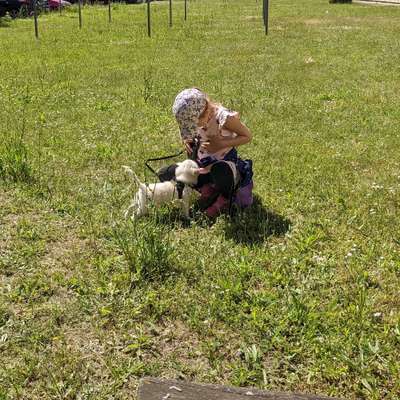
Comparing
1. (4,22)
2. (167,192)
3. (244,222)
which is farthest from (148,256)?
(4,22)

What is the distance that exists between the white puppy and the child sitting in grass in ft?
0.61

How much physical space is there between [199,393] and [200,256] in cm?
171

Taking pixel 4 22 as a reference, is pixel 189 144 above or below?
below

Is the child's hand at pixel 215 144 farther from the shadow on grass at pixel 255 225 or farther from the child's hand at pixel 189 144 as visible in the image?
the shadow on grass at pixel 255 225

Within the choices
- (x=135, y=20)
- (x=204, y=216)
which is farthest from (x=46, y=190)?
(x=135, y=20)

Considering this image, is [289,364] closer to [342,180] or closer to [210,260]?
[210,260]

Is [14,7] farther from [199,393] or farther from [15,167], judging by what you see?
[199,393]

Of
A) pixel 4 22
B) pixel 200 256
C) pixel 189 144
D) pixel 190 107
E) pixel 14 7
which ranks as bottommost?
pixel 200 256

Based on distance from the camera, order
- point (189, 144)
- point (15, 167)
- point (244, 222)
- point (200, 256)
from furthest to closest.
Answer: point (15, 167) → point (189, 144) → point (244, 222) → point (200, 256)

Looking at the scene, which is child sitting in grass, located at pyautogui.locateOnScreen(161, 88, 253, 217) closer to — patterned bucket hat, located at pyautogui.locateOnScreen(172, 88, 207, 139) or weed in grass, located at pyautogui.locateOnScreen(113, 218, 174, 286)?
patterned bucket hat, located at pyautogui.locateOnScreen(172, 88, 207, 139)

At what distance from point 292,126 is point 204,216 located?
3.24 meters

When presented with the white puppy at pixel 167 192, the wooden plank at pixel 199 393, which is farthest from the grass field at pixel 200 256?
the wooden plank at pixel 199 393

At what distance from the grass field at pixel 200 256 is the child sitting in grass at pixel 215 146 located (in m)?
0.24

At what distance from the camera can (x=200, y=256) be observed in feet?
13.4
